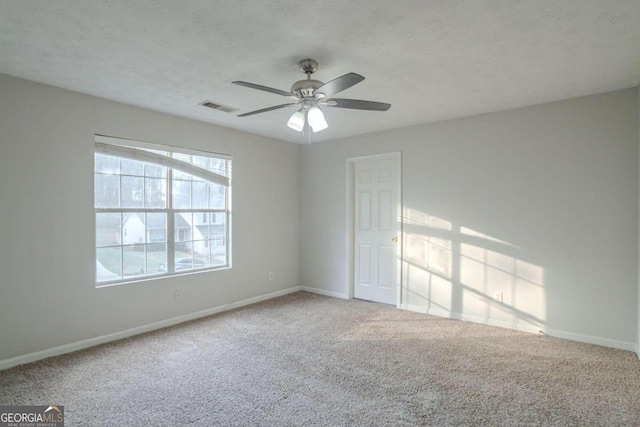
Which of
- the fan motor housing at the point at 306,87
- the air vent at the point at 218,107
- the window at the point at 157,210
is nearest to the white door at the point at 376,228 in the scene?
the window at the point at 157,210

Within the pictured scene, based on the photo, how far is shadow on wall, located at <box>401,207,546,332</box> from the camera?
3717mm

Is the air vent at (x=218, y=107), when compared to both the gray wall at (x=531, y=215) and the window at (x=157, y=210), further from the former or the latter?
the gray wall at (x=531, y=215)

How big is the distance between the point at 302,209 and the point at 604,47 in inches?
166

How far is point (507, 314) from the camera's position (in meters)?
3.83

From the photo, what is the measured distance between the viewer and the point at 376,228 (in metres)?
4.98

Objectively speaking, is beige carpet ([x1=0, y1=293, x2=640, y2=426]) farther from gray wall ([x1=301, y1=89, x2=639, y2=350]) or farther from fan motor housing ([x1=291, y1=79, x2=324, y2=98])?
fan motor housing ([x1=291, y1=79, x2=324, y2=98])

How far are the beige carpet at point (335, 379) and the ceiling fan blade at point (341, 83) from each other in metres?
2.12

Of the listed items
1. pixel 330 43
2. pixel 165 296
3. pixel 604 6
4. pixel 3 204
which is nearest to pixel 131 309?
pixel 165 296

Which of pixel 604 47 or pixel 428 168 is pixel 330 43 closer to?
pixel 604 47

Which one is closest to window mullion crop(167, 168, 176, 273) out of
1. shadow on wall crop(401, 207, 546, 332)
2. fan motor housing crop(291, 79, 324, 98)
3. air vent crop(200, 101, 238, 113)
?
air vent crop(200, 101, 238, 113)

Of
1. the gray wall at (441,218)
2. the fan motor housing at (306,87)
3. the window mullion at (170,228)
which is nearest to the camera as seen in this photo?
the fan motor housing at (306,87)

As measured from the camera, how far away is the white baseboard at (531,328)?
3.21 metres

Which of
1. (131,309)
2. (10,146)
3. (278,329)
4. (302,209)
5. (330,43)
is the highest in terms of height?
(330,43)

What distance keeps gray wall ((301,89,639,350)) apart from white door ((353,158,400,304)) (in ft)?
0.74
